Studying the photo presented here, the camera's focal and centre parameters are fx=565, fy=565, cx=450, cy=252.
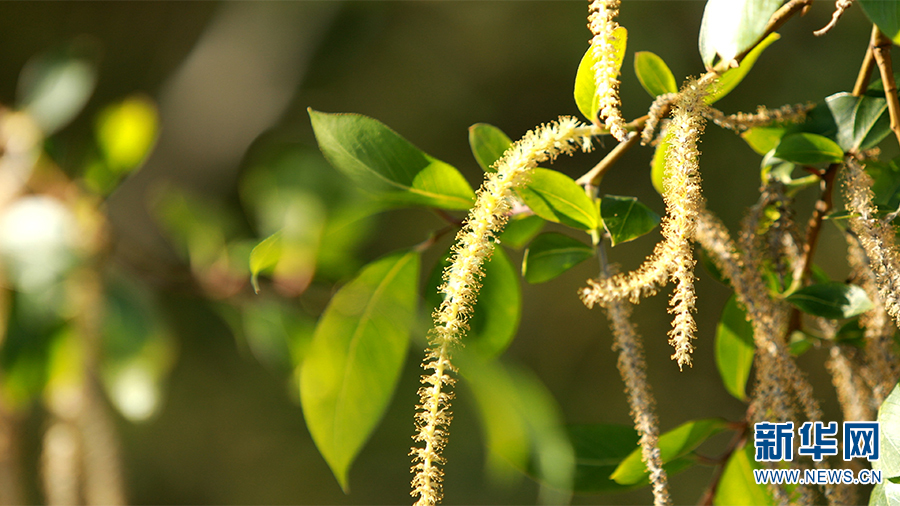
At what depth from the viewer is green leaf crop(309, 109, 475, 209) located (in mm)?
270

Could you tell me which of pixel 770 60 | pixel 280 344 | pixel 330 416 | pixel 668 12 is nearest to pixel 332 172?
pixel 280 344

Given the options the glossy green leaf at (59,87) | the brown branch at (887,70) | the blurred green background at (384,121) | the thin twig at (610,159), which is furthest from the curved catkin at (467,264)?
the blurred green background at (384,121)

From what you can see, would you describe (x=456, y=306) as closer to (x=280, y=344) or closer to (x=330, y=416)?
(x=330, y=416)

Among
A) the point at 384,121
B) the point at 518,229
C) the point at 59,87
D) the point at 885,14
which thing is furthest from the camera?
the point at 384,121

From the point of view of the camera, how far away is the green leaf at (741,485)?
0.32 m

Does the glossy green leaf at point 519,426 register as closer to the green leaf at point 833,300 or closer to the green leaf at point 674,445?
the green leaf at point 674,445

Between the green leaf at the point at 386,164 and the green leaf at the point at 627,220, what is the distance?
7 cm

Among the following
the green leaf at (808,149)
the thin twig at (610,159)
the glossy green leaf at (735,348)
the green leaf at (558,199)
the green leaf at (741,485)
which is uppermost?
the green leaf at (808,149)

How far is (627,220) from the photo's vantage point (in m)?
0.24

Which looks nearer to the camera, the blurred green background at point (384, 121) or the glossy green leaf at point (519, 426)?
the glossy green leaf at point (519, 426)

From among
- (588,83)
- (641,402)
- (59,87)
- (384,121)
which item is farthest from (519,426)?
(384,121)

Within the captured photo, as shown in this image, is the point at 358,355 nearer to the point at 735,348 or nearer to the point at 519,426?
the point at 519,426

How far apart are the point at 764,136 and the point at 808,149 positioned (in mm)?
46

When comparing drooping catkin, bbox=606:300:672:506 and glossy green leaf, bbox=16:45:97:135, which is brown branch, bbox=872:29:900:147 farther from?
glossy green leaf, bbox=16:45:97:135
